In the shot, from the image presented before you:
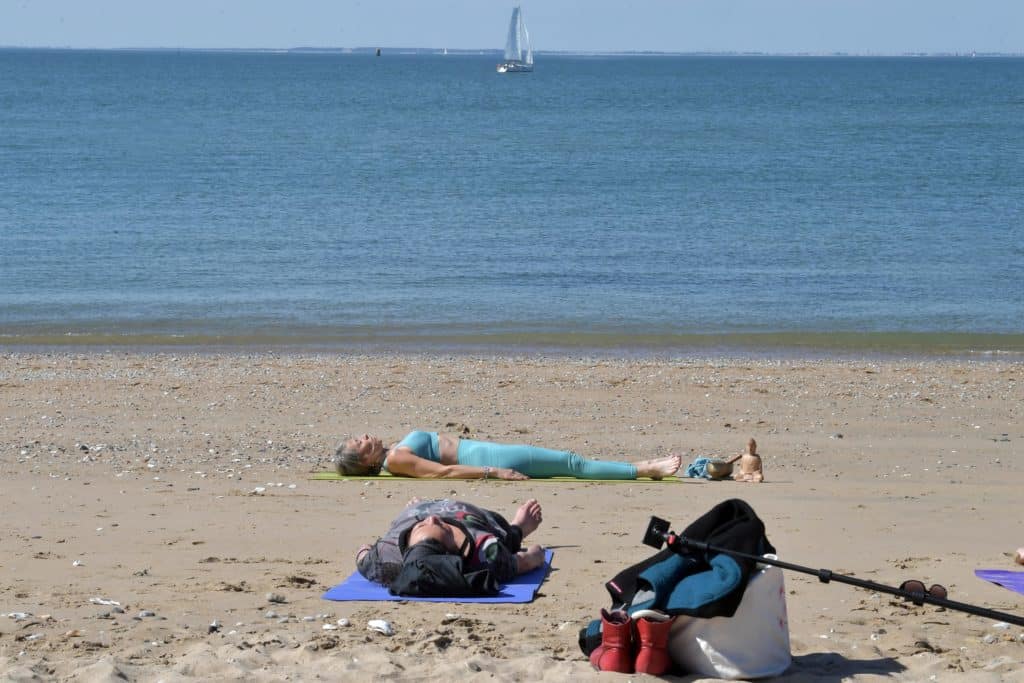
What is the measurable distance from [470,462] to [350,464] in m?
0.76

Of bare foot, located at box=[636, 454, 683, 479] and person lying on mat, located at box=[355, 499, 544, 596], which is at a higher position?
person lying on mat, located at box=[355, 499, 544, 596]

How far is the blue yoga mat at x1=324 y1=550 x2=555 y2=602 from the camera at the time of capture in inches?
225

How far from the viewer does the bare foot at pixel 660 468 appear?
27.0 feet

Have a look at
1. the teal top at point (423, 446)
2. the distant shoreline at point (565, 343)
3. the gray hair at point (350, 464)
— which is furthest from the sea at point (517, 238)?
the gray hair at point (350, 464)

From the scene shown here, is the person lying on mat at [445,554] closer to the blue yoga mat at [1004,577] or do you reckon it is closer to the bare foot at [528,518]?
the bare foot at [528,518]

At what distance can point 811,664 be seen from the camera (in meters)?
4.94

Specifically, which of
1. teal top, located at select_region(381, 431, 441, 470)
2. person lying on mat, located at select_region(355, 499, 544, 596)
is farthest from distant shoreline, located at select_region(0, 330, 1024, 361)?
person lying on mat, located at select_region(355, 499, 544, 596)

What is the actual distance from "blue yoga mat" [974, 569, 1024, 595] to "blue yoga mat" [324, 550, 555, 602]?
2062 mm

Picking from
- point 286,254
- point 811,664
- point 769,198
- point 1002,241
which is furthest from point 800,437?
point 769,198

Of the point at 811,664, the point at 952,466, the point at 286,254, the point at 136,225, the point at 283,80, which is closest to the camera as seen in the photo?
the point at 811,664

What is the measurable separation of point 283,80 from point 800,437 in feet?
377

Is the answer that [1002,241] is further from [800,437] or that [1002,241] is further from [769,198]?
[800,437]

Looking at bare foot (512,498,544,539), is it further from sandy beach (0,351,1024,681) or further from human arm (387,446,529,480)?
human arm (387,446,529,480)

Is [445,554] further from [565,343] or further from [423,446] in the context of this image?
[565,343]
